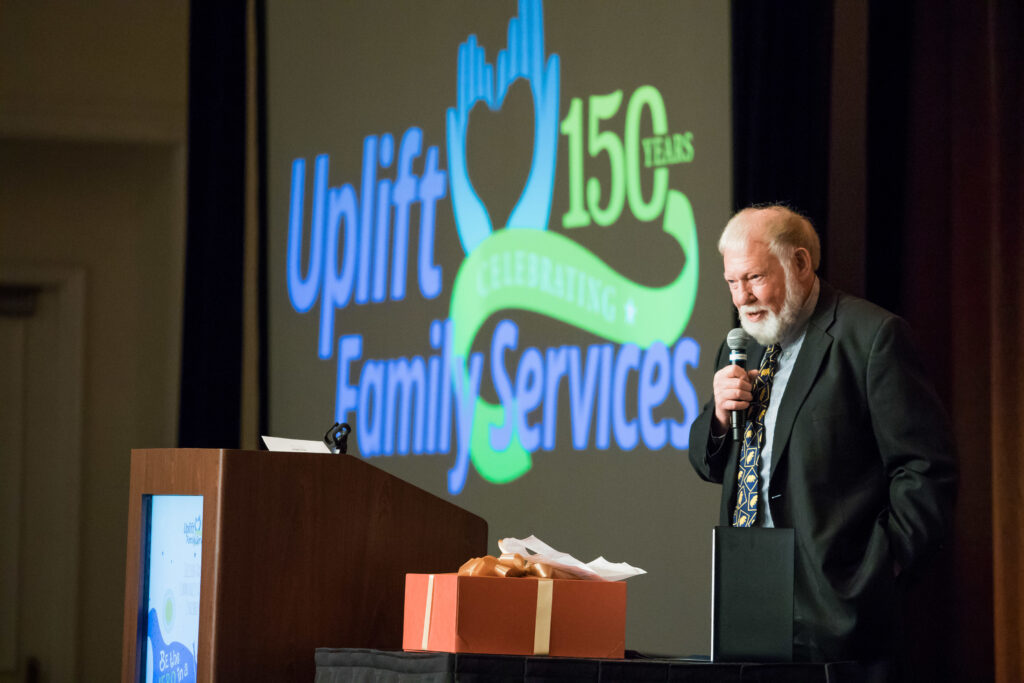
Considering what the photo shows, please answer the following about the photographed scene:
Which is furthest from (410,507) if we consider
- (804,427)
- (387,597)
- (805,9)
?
(805,9)

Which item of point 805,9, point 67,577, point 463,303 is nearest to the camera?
point 805,9

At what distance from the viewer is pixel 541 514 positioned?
368 cm

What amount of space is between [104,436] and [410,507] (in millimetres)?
3637

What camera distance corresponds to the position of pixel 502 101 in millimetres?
3914

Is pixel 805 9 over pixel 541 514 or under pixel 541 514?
over

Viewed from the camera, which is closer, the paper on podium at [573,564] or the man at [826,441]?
the paper on podium at [573,564]

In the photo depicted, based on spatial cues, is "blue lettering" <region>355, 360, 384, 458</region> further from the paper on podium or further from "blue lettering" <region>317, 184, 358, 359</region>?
the paper on podium

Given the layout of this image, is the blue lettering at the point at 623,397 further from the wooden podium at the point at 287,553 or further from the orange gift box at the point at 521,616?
the orange gift box at the point at 521,616

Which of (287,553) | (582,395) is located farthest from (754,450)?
(582,395)

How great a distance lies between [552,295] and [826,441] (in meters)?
1.77

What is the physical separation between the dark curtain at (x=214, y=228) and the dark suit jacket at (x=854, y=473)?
2.70m

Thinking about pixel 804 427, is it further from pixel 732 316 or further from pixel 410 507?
pixel 732 316

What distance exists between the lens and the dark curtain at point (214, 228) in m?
4.45

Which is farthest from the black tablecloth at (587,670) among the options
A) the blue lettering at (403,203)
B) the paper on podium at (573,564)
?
the blue lettering at (403,203)
